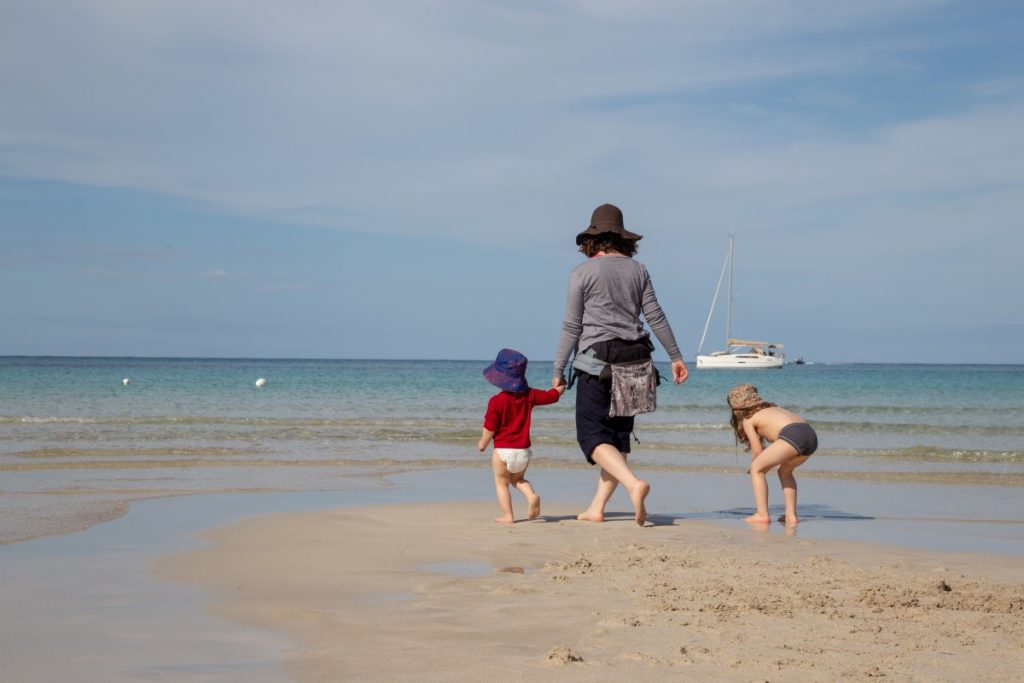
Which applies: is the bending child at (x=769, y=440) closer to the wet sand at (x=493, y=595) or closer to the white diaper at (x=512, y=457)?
the wet sand at (x=493, y=595)

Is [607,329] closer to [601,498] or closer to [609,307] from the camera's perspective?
[609,307]

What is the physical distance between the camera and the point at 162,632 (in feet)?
12.2

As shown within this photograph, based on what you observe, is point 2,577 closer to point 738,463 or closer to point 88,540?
point 88,540

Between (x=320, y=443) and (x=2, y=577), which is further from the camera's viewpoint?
(x=320, y=443)

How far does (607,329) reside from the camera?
249 inches

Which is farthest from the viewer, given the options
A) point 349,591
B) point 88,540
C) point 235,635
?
point 88,540

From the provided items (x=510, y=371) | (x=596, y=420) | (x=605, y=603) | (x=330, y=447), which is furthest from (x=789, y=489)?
(x=330, y=447)

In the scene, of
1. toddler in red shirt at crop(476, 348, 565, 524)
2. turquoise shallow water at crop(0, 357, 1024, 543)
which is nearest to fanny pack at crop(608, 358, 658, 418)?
toddler in red shirt at crop(476, 348, 565, 524)

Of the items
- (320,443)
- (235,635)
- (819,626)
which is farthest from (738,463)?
(235,635)

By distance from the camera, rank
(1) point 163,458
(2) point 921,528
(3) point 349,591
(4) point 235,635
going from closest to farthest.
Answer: (4) point 235,635, (3) point 349,591, (2) point 921,528, (1) point 163,458

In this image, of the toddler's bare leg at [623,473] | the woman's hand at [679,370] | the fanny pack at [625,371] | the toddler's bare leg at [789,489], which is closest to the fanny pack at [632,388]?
the fanny pack at [625,371]

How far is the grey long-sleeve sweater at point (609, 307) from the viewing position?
6309 millimetres

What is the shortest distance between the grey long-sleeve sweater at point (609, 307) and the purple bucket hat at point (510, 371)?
1.15ft

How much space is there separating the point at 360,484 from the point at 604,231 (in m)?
4.12
